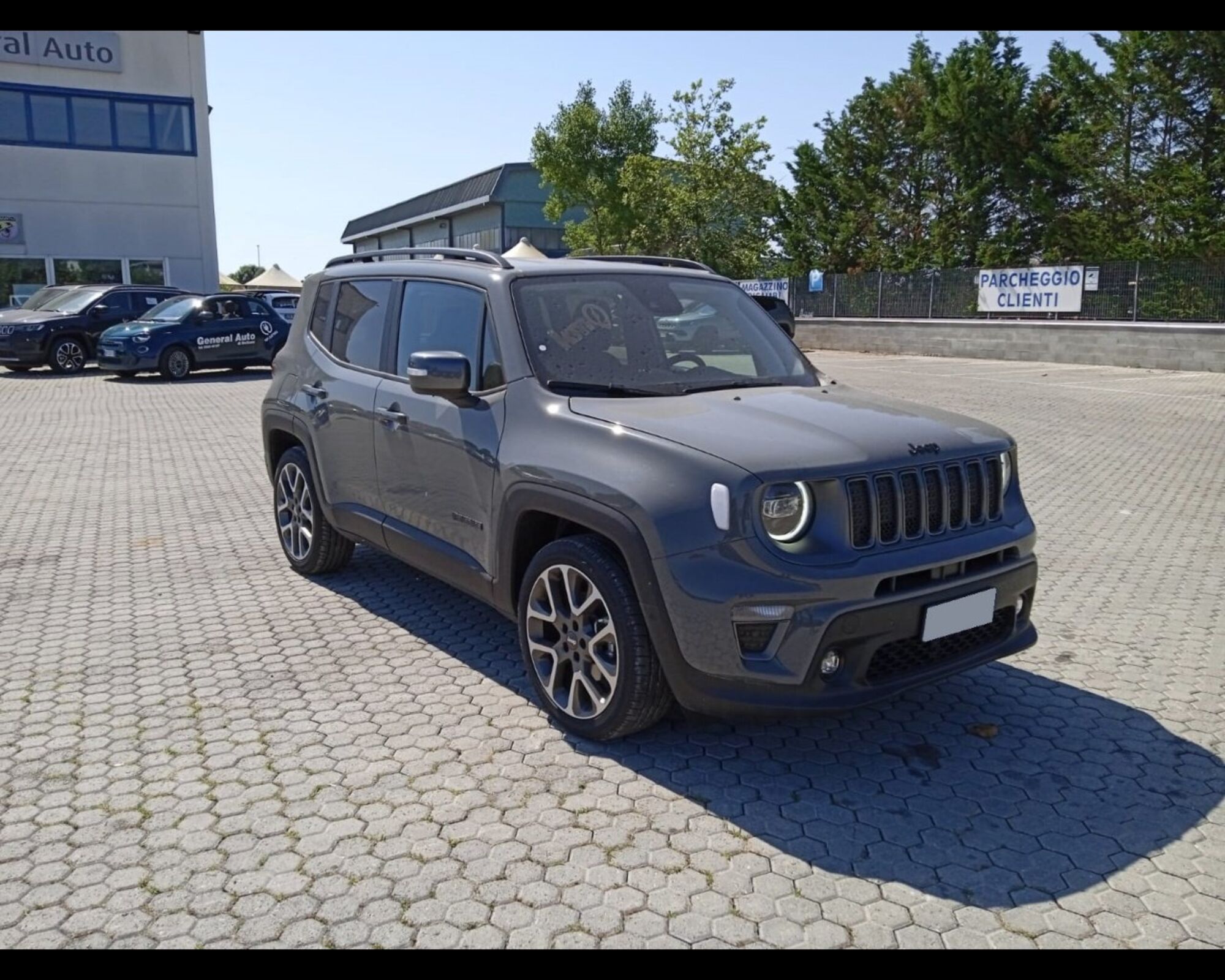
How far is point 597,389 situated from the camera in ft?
13.9

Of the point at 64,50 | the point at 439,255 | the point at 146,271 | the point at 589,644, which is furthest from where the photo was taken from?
the point at 146,271

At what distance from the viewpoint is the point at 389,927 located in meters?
2.79

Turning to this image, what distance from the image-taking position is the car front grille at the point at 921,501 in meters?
3.55

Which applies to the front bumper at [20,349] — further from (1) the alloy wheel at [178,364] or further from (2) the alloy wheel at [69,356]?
(1) the alloy wheel at [178,364]

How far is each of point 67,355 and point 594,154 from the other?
1423 inches

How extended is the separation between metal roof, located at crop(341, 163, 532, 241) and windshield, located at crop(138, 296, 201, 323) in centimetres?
4108

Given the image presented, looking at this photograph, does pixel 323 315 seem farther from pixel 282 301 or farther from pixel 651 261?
pixel 282 301

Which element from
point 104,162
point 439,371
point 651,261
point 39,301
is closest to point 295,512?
point 439,371

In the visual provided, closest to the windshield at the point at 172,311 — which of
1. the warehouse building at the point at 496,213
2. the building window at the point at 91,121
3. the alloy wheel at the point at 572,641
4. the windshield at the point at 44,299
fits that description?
the windshield at the point at 44,299

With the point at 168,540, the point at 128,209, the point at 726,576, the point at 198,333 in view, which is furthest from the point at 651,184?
the point at 726,576

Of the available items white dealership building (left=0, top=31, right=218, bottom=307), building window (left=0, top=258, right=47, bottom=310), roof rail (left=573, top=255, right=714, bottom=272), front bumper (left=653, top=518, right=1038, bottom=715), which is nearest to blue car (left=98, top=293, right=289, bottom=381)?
building window (left=0, top=258, right=47, bottom=310)

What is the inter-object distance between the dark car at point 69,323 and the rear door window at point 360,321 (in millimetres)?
17389

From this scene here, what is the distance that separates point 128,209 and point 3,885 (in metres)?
34.5
